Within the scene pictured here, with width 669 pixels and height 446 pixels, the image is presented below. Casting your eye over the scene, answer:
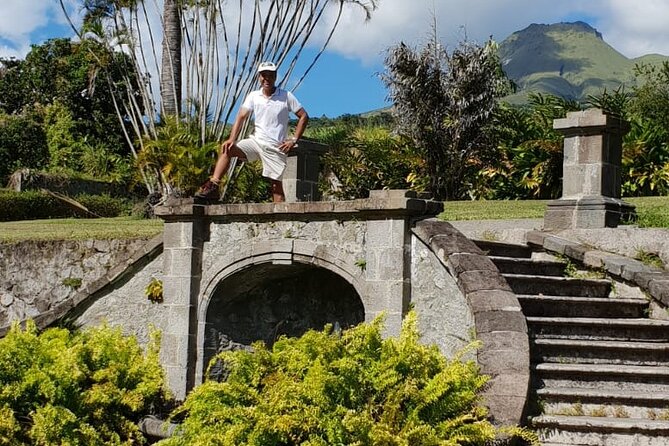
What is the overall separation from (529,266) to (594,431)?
2.72 meters

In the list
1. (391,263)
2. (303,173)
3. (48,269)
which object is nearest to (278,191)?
(303,173)

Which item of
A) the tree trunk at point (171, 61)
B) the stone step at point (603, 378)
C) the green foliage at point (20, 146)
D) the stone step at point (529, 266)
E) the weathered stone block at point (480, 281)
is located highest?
the tree trunk at point (171, 61)

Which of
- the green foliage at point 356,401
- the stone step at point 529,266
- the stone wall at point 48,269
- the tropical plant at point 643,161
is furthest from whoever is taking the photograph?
the tropical plant at point 643,161

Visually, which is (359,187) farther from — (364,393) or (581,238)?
(364,393)

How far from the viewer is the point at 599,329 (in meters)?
8.14

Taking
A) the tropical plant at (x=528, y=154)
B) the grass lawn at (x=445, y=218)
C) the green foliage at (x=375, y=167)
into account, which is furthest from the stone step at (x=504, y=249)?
the green foliage at (x=375, y=167)

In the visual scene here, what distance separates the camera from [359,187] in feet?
64.4

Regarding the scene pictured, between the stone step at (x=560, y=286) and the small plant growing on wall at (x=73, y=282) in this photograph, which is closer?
the stone step at (x=560, y=286)

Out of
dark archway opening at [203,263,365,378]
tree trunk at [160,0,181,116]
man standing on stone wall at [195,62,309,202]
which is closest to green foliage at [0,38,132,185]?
tree trunk at [160,0,181,116]

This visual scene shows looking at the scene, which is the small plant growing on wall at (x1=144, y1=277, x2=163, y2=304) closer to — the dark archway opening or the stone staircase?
the dark archway opening

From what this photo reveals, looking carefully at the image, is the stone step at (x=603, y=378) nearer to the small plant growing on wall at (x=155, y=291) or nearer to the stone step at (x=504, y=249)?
the stone step at (x=504, y=249)

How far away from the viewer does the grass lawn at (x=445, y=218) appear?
11570mm

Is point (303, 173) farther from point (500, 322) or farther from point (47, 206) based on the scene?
point (47, 206)

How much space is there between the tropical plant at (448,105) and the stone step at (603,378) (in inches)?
461
